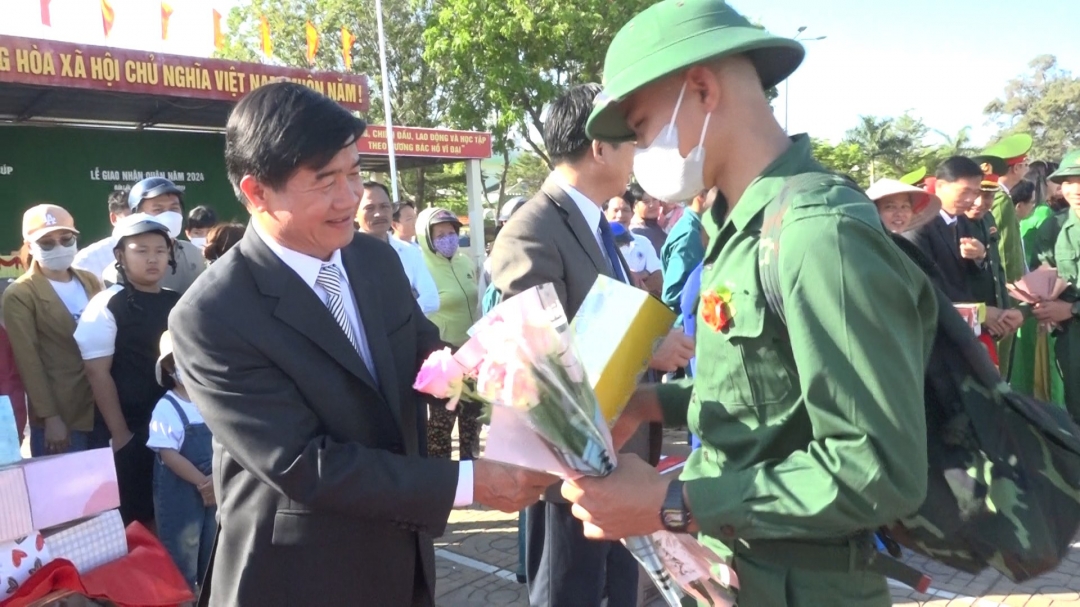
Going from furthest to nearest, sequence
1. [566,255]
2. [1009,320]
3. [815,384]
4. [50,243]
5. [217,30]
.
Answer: [217,30] < [1009,320] < [50,243] < [566,255] < [815,384]

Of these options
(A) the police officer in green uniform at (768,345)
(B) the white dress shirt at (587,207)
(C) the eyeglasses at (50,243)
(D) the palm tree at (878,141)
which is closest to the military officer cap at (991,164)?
(B) the white dress shirt at (587,207)

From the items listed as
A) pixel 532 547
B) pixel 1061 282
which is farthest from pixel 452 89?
pixel 532 547

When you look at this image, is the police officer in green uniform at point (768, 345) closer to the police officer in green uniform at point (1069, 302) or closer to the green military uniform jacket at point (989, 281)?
the green military uniform jacket at point (989, 281)

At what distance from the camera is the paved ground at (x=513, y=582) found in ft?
12.8

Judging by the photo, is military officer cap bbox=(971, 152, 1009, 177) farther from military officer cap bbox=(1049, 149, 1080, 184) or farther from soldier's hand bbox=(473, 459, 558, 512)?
soldier's hand bbox=(473, 459, 558, 512)

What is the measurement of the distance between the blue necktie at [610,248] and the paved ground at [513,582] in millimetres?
1876

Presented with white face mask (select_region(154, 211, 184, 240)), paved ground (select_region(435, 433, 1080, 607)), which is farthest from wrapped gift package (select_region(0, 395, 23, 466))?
white face mask (select_region(154, 211, 184, 240))

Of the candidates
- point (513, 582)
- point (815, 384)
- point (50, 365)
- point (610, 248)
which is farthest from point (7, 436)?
point (513, 582)

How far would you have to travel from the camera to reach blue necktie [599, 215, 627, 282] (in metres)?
3.07

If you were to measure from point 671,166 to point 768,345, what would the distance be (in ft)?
1.38

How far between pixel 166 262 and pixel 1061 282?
5.52m

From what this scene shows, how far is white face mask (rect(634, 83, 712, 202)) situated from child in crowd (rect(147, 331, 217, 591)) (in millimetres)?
2813

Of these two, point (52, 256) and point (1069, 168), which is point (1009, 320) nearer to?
point (1069, 168)

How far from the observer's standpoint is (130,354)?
3.99 metres
